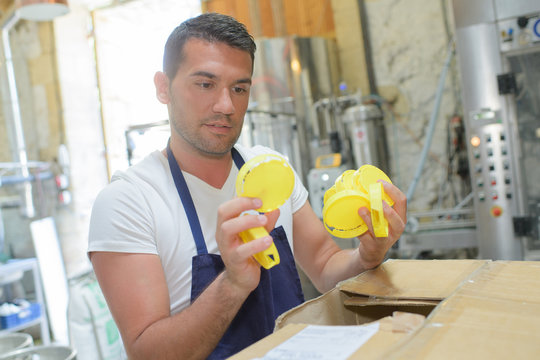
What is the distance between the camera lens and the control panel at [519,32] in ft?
7.99

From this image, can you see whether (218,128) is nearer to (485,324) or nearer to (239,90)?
(239,90)

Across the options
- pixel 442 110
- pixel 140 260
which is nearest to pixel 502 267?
pixel 140 260

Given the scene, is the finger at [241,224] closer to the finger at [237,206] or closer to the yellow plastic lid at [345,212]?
the finger at [237,206]

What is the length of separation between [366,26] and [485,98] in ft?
4.57

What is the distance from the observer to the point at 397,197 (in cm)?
102

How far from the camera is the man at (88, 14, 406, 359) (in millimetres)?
990

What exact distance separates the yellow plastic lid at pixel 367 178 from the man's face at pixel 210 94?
0.39 meters

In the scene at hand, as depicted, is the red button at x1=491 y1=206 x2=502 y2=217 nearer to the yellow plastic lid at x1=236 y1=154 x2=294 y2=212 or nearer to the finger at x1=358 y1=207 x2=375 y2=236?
the finger at x1=358 y1=207 x2=375 y2=236

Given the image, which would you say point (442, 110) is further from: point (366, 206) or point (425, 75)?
point (366, 206)

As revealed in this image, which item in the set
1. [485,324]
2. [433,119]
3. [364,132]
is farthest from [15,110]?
[485,324]

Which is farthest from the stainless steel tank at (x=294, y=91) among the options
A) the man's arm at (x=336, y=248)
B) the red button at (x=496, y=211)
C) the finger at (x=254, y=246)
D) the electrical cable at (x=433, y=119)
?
the finger at (x=254, y=246)

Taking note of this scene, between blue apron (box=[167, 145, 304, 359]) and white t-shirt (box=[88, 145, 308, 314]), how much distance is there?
0.03 m

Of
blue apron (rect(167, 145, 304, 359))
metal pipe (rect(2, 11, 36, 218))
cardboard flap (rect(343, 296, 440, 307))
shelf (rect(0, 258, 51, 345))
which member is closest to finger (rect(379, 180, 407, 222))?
cardboard flap (rect(343, 296, 440, 307))

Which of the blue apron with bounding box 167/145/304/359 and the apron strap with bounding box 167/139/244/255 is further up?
the apron strap with bounding box 167/139/244/255
